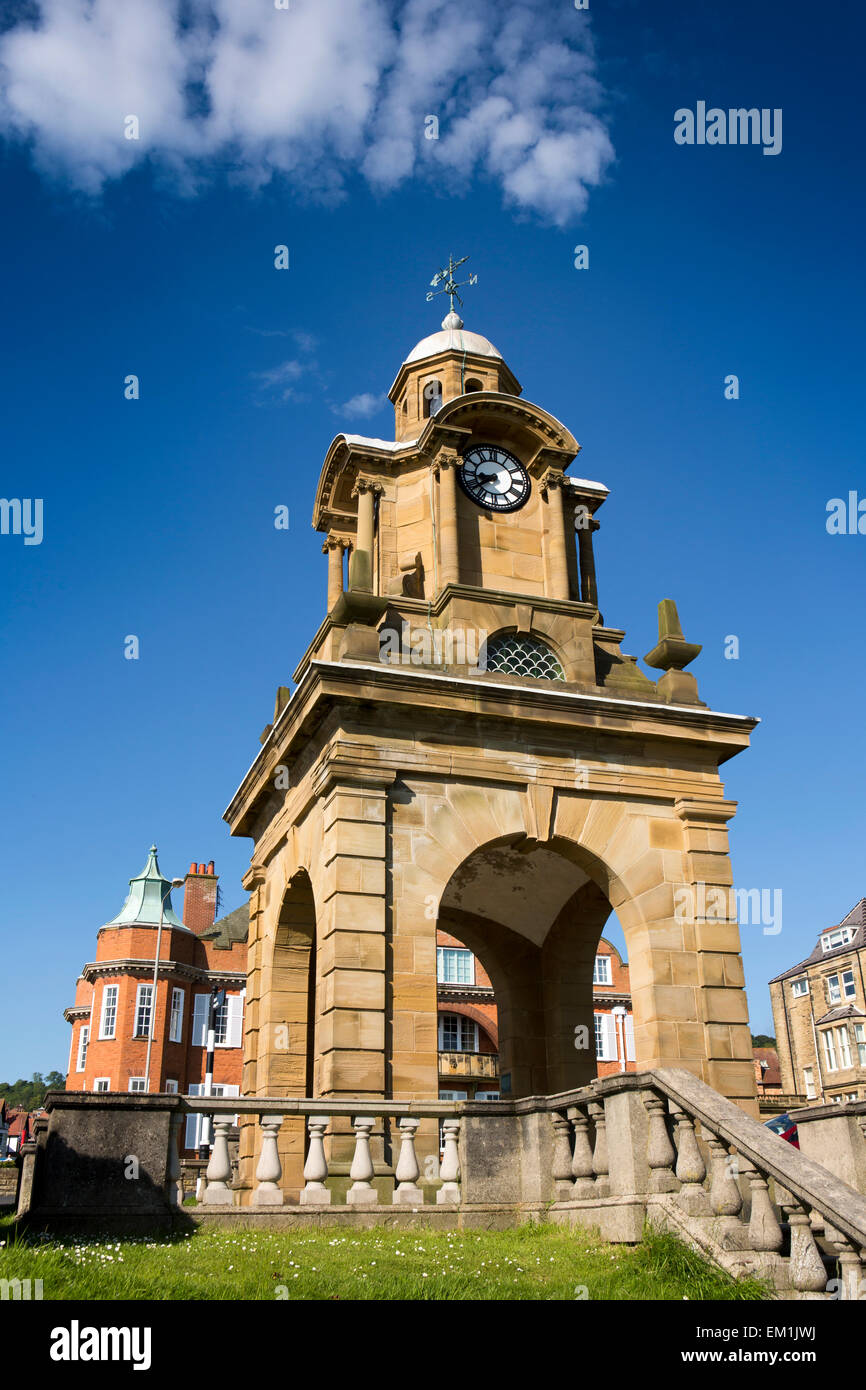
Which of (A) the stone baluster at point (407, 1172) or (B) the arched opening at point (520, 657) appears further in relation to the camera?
(B) the arched opening at point (520, 657)

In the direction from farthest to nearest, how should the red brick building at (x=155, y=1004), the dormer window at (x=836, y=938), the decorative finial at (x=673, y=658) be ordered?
1. the dormer window at (x=836, y=938)
2. the red brick building at (x=155, y=1004)
3. the decorative finial at (x=673, y=658)

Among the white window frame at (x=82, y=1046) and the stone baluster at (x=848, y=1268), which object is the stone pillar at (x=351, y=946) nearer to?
the stone baluster at (x=848, y=1268)

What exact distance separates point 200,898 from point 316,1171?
4830 centimetres

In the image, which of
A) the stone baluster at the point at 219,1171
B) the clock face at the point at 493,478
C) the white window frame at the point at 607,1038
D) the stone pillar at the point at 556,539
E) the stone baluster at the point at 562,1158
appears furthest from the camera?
the white window frame at the point at 607,1038

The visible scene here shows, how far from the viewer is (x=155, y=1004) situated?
168 ft

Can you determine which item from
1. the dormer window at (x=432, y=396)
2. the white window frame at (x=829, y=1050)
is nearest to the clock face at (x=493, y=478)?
the dormer window at (x=432, y=396)

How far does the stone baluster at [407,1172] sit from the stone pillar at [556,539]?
1001 centimetres

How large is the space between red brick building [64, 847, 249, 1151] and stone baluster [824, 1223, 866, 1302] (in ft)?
148

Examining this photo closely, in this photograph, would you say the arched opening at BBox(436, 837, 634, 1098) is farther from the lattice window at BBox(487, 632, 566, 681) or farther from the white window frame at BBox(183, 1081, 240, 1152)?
the white window frame at BBox(183, 1081, 240, 1152)

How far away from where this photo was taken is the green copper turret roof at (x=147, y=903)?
5538cm

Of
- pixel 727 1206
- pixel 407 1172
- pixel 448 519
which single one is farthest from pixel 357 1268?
pixel 448 519

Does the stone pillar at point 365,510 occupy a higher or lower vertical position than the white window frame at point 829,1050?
higher

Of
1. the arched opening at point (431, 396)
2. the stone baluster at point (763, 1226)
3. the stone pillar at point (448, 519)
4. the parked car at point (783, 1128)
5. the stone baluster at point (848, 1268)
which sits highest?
the arched opening at point (431, 396)

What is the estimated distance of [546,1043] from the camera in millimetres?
22047
